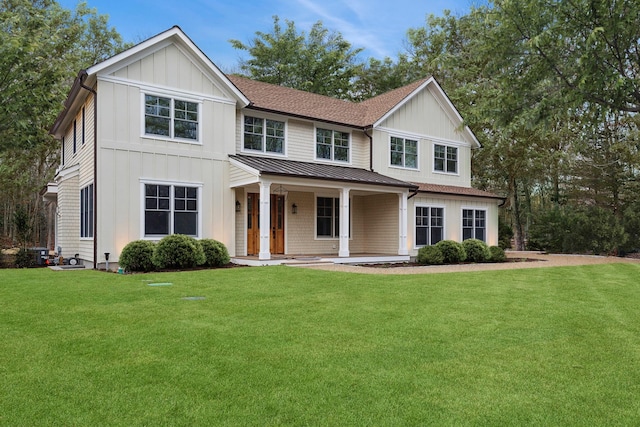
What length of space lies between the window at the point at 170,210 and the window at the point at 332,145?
5.57 metres

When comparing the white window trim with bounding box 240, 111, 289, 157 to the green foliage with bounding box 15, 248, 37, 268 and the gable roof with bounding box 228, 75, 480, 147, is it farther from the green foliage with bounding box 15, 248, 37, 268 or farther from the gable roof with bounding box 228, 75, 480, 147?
the green foliage with bounding box 15, 248, 37, 268

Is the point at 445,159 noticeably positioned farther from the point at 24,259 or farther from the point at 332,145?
the point at 24,259

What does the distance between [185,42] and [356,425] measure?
14138 millimetres

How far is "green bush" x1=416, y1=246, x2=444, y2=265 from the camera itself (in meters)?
16.6

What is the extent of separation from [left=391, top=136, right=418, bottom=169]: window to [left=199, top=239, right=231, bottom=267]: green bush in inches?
352

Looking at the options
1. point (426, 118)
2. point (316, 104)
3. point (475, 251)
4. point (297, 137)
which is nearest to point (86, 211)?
point (297, 137)

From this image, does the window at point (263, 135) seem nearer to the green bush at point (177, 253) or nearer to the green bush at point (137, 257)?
the green bush at point (177, 253)

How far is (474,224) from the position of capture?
2136 cm

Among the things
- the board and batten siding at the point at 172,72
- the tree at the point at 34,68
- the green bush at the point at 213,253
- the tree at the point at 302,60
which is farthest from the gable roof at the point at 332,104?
the tree at the point at 302,60

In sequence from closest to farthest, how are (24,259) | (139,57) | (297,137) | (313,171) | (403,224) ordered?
(139,57), (24,259), (313,171), (297,137), (403,224)

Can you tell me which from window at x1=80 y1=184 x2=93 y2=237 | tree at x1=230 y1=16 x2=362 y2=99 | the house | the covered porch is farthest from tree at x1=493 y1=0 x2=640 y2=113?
tree at x1=230 y1=16 x2=362 y2=99

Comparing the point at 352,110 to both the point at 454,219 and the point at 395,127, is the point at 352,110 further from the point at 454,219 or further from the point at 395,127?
the point at 454,219

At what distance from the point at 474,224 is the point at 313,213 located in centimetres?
777

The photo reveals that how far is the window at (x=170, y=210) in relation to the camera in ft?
46.5
